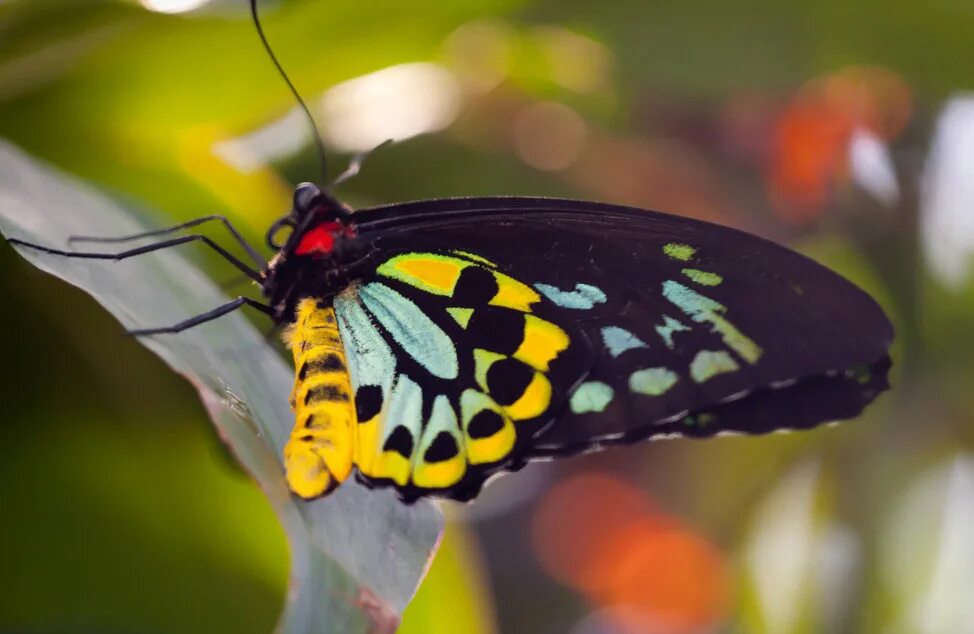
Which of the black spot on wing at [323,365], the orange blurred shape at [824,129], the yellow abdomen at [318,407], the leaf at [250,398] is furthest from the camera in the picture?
the orange blurred shape at [824,129]

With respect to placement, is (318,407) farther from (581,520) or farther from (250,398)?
(581,520)

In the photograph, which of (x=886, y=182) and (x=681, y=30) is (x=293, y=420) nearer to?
(x=681, y=30)

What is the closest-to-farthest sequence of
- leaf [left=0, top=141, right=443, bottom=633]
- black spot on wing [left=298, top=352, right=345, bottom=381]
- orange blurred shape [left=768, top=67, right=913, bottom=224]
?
leaf [left=0, top=141, right=443, bottom=633] → black spot on wing [left=298, top=352, right=345, bottom=381] → orange blurred shape [left=768, top=67, right=913, bottom=224]

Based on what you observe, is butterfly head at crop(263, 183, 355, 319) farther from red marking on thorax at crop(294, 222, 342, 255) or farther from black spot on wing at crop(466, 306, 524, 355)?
black spot on wing at crop(466, 306, 524, 355)

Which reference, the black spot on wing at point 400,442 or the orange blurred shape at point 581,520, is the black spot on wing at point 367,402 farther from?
the orange blurred shape at point 581,520

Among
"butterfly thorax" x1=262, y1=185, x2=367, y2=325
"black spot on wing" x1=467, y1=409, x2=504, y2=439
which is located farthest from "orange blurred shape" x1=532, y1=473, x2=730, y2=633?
"butterfly thorax" x1=262, y1=185, x2=367, y2=325

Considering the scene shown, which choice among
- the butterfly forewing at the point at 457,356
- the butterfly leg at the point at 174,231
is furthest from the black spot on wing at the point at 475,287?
the butterfly leg at the point at 174,231
